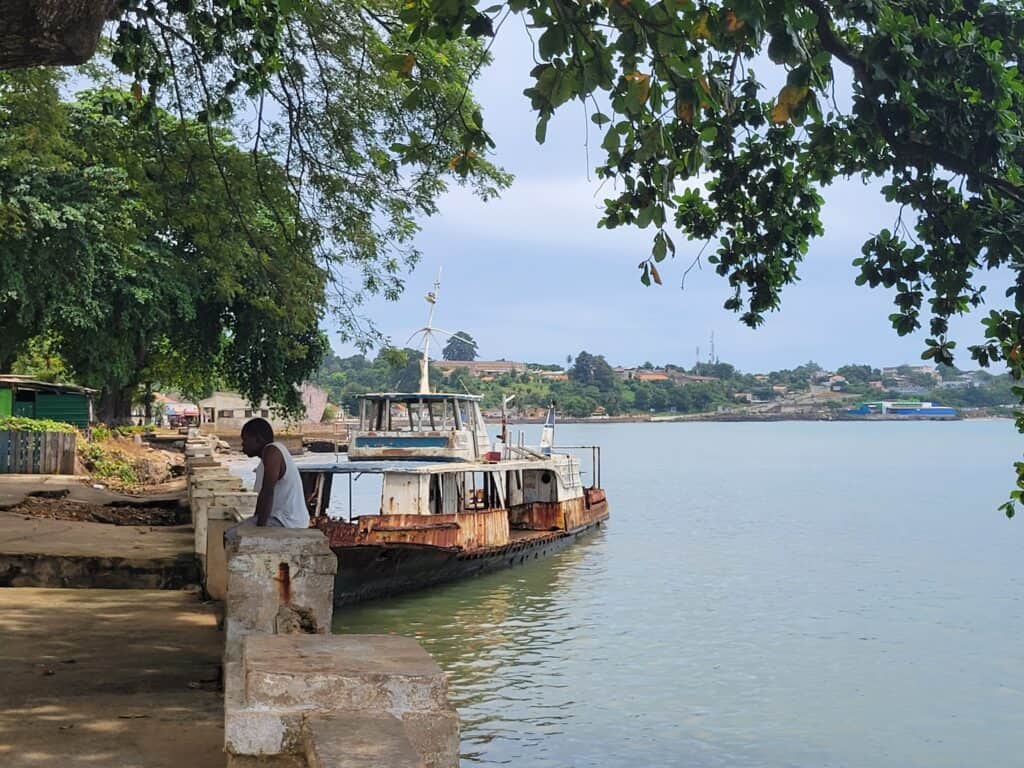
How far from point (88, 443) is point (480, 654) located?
828 inches

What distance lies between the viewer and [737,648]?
19.7 m

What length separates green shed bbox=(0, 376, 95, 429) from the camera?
39.2 m

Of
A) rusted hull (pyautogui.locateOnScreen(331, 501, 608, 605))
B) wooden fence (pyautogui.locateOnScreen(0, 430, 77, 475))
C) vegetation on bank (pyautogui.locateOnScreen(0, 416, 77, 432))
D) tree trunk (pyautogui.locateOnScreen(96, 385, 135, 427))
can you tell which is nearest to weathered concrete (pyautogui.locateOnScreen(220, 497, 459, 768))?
rusted hull (pyautogui.locateOnScreen(331, 501, 608, 605))

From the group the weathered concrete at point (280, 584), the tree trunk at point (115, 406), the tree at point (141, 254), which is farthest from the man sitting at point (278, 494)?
the tree trunk at point (115, 406)

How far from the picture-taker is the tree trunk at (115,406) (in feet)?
151

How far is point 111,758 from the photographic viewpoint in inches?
212

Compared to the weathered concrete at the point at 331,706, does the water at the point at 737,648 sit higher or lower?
lower

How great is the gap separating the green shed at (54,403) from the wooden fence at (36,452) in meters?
8.92

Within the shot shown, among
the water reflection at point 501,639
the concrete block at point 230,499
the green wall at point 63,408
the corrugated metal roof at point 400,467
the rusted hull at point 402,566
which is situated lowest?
the water reflection at point 501,639

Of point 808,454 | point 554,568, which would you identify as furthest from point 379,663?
point 808,454

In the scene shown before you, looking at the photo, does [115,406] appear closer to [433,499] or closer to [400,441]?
[400,441]

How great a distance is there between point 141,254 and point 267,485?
28.3 metres

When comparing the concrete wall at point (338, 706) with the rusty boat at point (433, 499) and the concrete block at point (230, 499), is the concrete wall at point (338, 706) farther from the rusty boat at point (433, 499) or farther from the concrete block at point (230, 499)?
the rusty boat at point (433, 499)

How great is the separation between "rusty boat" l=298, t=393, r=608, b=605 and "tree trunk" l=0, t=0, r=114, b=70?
45.6 ft
